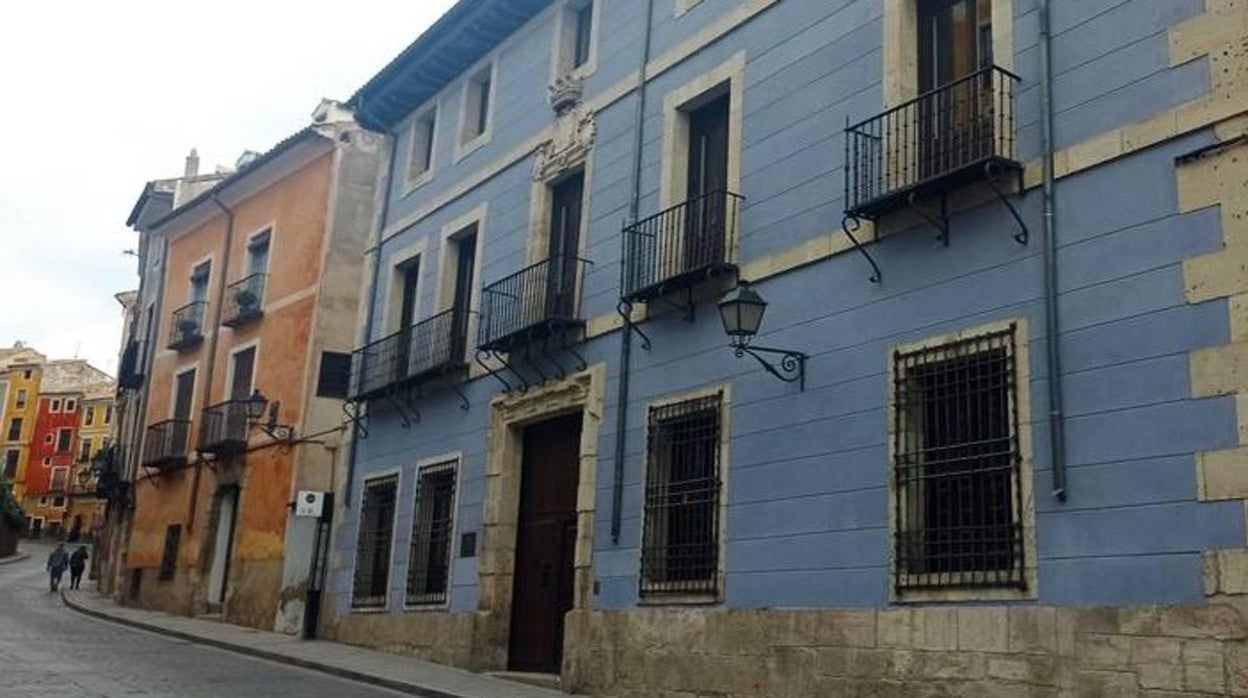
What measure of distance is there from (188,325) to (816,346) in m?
18.1

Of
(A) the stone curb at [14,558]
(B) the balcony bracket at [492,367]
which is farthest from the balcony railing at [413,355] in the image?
(A) the stone curb at [14,558]

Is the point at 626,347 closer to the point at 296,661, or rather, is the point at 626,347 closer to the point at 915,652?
the point at 915,652

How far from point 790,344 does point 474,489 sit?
562cm

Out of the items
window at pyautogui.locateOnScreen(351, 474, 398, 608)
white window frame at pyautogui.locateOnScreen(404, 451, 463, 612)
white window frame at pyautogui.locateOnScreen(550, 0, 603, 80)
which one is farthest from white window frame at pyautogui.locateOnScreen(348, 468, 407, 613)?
white window frame at pyautogui.locateOnScreen(550, 0, 603, 80)

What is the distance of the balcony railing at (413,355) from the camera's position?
15695mm

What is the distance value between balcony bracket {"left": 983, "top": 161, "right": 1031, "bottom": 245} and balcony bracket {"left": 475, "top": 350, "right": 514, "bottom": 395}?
7036 mm

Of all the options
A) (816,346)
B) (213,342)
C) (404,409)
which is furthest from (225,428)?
(816,346)

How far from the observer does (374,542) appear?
54.4ft

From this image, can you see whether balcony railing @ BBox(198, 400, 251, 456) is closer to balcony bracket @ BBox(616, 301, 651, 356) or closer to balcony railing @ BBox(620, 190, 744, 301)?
balcony bracket @ BBox(616, 301, 651, 356)

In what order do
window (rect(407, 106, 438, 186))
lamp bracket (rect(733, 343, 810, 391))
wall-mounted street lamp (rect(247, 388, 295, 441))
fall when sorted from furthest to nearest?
1. wall-mounted street lamp (rect(247, 388, 295, 441))
2. window (rect(407, 106, 438, 186))
3. lamp bracket (rect(733, 343, 810, 391))

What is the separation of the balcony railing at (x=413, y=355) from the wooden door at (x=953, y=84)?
7.43 metres

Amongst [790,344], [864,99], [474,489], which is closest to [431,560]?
[474,489]

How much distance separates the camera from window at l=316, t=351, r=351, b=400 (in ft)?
63.7

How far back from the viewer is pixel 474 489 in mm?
14617
